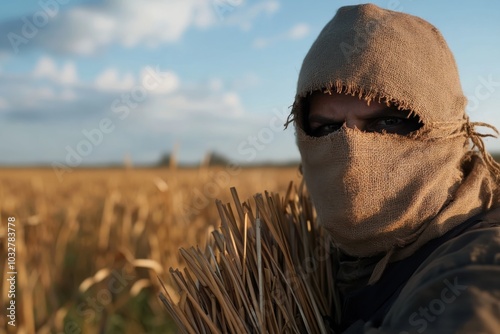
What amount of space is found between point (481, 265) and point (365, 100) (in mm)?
A: 543

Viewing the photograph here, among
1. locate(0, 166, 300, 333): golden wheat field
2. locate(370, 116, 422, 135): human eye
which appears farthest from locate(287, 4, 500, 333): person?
locate(0, 166, 300, 333): golden wheat field

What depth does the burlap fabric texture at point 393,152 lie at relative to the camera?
4.43 feet

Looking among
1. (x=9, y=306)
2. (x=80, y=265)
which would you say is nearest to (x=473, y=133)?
(x=9, y=306)

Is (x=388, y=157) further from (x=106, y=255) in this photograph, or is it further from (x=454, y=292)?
(x=106, y=255)

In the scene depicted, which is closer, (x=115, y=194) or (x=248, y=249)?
(x=248, y=249)

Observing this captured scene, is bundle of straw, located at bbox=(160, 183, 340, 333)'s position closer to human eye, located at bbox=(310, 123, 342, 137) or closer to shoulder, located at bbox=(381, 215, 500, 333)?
human eye, located at bbox=(310, 123, 342, 137)

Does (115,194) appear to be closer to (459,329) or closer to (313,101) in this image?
(313,101)

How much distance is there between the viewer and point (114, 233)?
16.8ft

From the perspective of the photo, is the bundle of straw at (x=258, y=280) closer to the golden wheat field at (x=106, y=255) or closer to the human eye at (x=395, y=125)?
the human eye at (x=395, y=125)

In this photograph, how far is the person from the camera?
1.34 meters

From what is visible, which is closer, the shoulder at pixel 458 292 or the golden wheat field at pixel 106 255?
the shoulder at pixel 458 292

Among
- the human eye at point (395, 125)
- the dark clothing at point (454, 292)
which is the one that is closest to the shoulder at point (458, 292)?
the dark clothing at point (454, 292)

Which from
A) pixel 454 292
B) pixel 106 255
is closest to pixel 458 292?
pixel 454 292

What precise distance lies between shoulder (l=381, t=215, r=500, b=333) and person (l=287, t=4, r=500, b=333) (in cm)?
4
